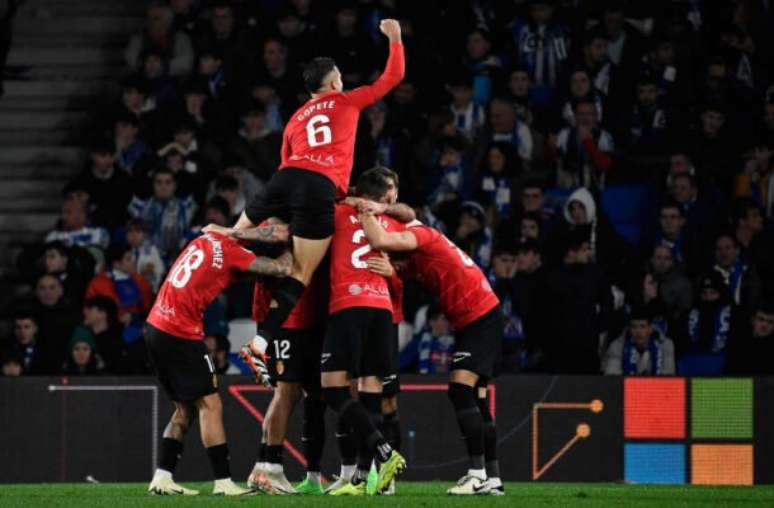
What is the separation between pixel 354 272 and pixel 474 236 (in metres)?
5.50

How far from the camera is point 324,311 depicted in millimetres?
13070

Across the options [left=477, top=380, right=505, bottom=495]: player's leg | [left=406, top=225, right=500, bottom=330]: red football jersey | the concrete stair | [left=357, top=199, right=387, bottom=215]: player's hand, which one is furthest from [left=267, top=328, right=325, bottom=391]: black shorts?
the concrete stair

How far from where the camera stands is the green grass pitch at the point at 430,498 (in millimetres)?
11555

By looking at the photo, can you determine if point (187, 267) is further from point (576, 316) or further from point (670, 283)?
point (670, 283)

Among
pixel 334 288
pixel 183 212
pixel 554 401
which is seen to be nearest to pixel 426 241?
pixel 334 288

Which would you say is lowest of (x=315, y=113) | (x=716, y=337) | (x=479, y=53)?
(x=716, y=337)

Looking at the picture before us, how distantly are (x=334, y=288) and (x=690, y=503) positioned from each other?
103 inches

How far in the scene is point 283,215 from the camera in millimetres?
13203

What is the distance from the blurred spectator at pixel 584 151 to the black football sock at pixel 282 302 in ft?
20.7

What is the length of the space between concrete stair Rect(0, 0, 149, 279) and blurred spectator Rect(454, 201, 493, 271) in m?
4.80

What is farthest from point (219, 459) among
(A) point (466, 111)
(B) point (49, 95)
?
(B) point (49, 95)

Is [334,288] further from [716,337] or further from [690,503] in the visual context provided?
[716,337]

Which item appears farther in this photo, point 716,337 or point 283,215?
point 716,337

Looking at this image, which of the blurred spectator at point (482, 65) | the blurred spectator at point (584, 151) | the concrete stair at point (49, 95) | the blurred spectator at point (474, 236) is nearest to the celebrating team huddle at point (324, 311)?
the blurred spectator at point (474, 236)
